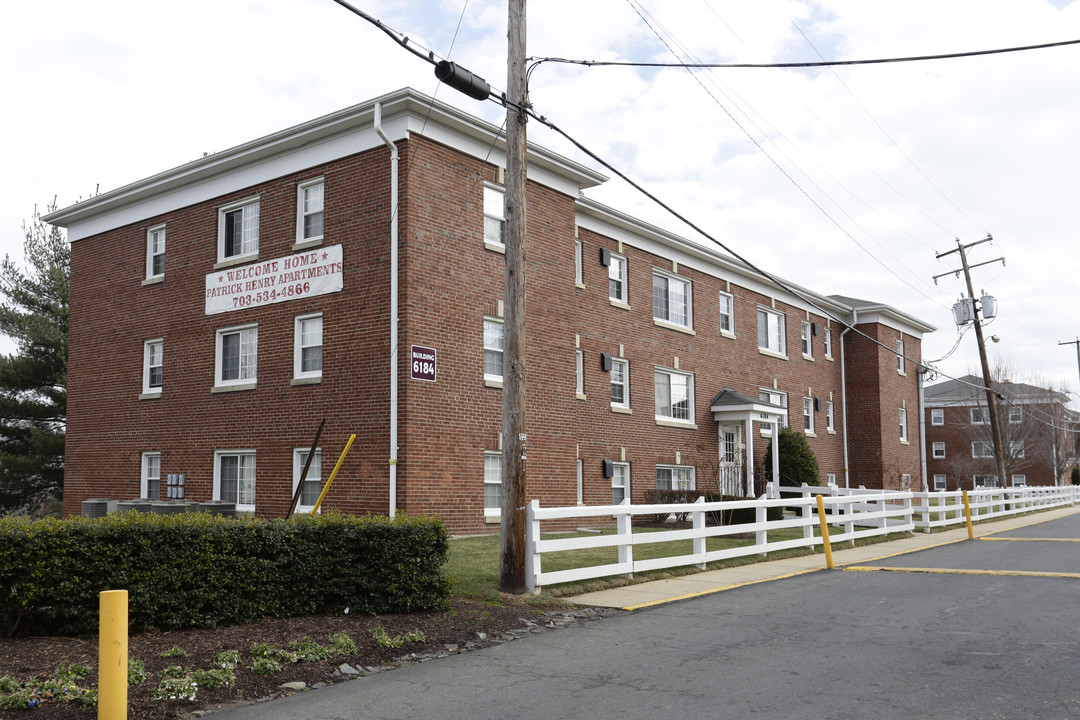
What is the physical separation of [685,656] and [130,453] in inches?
749

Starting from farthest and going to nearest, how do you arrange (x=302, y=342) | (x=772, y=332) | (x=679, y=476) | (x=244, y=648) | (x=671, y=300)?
(x=772, y=332) → (x=671, y=300) → (x=679, y=476) → (x=302, y=342) → (x=244, y=648)

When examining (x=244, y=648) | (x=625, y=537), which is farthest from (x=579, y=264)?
(x=244, y=648)

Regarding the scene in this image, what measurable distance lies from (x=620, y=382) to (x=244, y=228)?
10.8 meters

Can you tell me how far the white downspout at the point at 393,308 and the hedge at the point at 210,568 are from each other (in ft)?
25.2

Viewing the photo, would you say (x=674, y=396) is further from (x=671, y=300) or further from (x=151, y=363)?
(x=151, y=363)

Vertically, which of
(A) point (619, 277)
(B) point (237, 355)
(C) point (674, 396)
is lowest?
(C) point (674, 396)

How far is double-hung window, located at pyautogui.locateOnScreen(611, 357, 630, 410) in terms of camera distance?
2590cm

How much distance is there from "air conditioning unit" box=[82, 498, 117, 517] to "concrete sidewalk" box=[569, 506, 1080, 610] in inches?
544

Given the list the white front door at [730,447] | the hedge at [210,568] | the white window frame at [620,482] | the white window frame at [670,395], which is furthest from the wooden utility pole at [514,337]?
the white front door at [730,447]

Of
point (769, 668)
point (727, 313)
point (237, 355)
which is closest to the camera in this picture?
point (769, 668)

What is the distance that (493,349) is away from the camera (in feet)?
66.9

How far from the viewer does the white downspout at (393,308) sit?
58.2 ft

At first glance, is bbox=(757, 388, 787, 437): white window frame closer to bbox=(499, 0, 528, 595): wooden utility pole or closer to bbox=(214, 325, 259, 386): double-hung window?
bbox=(214, 325, 259, 386): double-hung window

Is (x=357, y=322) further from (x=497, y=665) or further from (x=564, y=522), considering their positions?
(x=497, y=665)
